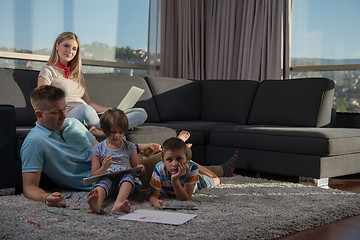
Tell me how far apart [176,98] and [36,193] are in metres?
2.17

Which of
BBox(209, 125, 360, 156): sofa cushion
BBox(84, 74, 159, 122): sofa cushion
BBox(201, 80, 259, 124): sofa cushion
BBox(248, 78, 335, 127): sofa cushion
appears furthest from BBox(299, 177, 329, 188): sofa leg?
BBox(84, 74, 159, 122): sofa cushion

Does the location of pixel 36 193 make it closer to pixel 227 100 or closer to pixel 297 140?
pixel 297 140

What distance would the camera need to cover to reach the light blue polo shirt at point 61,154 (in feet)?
7.04

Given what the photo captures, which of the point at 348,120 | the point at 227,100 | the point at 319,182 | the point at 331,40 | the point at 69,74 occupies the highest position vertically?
the point at 331,40

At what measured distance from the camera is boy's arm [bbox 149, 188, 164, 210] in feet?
6.44

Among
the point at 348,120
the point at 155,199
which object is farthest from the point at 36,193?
the point at 348,120

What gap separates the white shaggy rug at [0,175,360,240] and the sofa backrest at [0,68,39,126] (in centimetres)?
91

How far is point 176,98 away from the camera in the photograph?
4039mm

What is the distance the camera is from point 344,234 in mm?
1729

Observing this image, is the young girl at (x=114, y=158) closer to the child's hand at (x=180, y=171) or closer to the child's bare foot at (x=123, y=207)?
the child's bare foot at (x=123, y=207)

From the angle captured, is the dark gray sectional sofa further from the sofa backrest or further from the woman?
the woman

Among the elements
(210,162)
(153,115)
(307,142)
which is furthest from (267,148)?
(153,115)

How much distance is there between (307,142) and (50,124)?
5.28ft

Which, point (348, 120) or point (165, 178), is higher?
point (348, 120)
